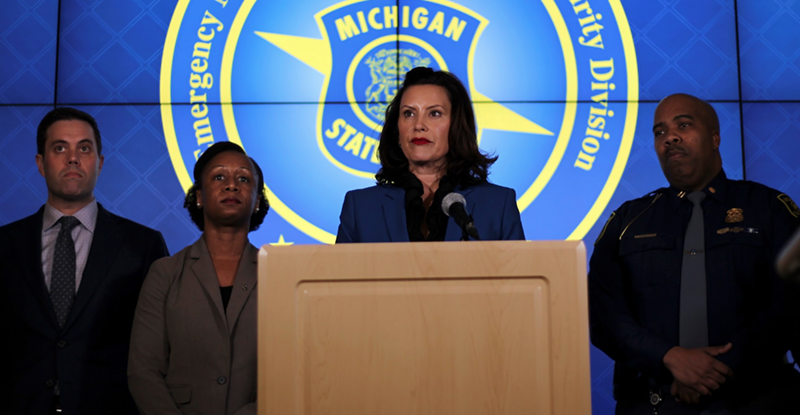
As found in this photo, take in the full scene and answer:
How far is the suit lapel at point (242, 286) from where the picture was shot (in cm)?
204

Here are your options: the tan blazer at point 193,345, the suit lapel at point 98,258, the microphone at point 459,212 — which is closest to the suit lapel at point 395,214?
the microphone at point 459,212

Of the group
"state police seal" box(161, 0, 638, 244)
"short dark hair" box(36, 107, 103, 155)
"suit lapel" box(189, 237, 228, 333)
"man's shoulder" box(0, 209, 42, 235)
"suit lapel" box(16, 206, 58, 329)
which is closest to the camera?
Answer: "suit lapel" box(189, 237, 228, 333)

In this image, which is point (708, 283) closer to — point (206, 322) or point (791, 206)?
point (791, 206)

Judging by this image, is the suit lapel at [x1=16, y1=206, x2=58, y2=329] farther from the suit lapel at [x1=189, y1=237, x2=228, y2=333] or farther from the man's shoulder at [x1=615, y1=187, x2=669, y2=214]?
the man's shoulder at [x1=615, y1=187, x2=669, y2=214]

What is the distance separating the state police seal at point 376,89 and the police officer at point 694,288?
110cm

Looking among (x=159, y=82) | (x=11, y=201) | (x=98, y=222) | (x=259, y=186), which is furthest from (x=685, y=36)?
(x=11, y=201)

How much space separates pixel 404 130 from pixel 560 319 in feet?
3.11

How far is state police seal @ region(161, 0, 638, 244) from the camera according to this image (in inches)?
135

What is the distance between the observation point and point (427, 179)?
1952 mm

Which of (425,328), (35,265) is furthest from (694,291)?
(35,265)

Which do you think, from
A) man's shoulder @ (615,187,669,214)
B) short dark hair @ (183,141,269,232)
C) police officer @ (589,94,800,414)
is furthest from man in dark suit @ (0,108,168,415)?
man's shoulder @ (615,187,669,214)

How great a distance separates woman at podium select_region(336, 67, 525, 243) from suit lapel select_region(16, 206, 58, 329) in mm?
994

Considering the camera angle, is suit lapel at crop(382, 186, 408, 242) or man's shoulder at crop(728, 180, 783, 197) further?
man's shoulder at crop(728, 180, 783, 197)

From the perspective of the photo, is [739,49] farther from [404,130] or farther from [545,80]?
[404,130]
